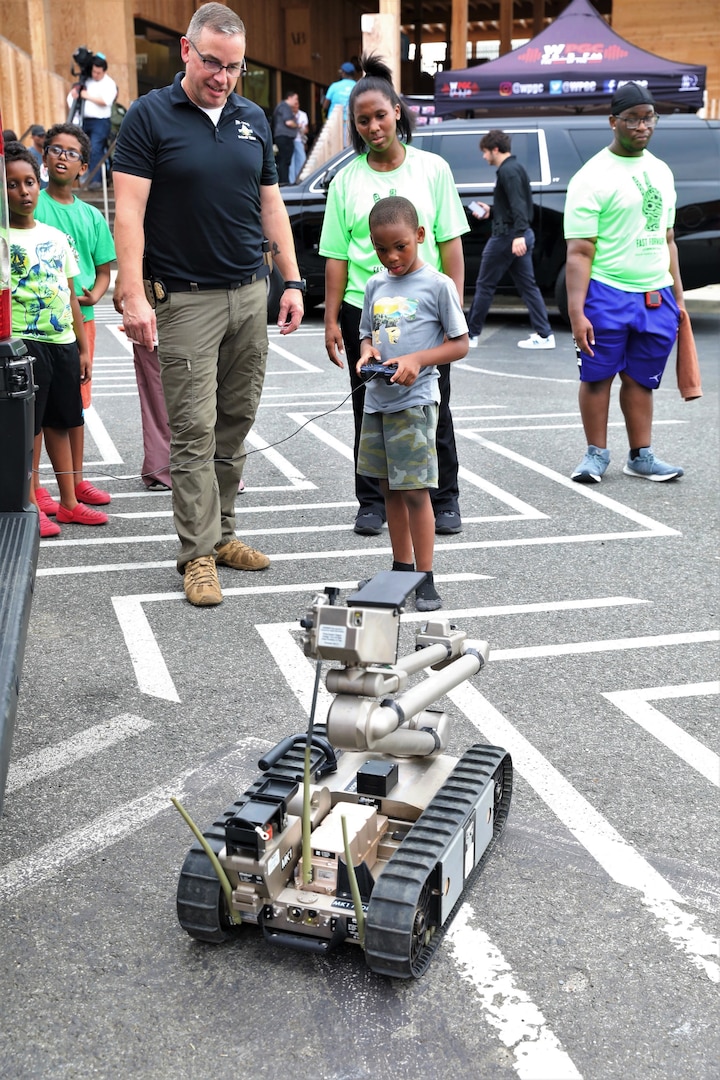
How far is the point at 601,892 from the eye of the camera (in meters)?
2.82

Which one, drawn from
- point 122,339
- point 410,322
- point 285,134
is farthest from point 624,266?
point 285,134

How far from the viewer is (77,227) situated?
622cm

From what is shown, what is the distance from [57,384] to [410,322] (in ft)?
6.72

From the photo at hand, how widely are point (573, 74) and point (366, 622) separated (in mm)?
16408

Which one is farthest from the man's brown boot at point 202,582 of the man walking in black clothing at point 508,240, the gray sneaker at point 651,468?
the man walking in black clothing at point 508,240

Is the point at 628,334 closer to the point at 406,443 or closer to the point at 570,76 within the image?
the point at 406,443

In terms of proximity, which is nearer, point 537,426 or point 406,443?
point 406,443

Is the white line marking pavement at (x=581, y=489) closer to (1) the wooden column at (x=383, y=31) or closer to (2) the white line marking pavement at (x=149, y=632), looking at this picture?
(2) the white line marking pavement at (x=149, y=632)

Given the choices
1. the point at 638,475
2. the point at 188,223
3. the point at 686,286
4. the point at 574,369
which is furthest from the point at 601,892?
the point at 686,286

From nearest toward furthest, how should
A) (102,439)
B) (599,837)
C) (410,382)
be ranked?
(599,837), (410,382), (102,439)

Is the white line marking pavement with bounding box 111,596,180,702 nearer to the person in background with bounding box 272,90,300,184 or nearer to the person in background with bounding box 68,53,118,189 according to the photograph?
the person in background with bounding box 68,53,118,189

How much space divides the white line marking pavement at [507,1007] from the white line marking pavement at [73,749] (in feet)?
4.41

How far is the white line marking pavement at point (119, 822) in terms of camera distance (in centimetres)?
291

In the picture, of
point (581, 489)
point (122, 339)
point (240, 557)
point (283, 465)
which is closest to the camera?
point (240, 557)
